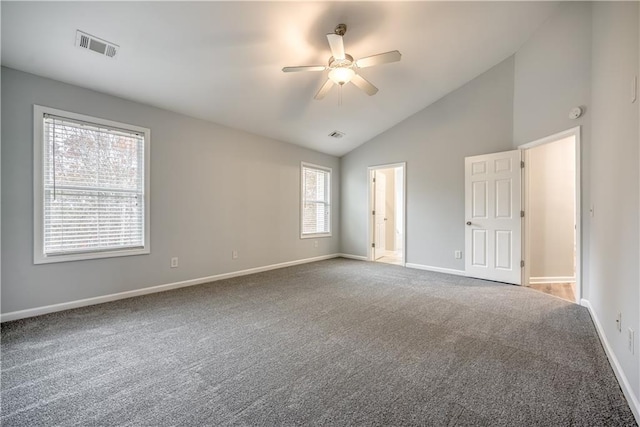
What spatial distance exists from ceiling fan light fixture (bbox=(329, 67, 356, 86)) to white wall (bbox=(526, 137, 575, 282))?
3.23m

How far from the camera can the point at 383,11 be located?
112 inches

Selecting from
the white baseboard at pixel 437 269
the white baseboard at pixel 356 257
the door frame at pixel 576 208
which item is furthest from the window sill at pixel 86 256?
the door frame at pixel 576 208

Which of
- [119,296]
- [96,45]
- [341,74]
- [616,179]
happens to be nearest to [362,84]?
[341,74]

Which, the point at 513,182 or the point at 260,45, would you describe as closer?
the point at 260,45

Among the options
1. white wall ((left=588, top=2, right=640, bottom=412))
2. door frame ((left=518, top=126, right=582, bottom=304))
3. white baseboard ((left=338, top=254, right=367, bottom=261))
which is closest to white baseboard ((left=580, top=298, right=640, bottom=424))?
white wall ((left=588, top=2, right=640, bottom=412))

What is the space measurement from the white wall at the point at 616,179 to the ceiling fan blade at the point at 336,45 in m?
1.99

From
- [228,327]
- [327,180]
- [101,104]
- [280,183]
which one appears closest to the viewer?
[228,327]

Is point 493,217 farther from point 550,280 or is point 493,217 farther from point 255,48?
point 255,48

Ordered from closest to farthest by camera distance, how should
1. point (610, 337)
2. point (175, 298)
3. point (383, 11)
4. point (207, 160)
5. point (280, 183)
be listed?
point (610, 337), point (383, 11), point (175, 298), point (207, 160), point (280, 183)

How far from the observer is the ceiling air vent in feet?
8.00

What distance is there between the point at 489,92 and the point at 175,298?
5486 mm

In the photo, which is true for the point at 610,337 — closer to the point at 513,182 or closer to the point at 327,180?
the point at 513,182

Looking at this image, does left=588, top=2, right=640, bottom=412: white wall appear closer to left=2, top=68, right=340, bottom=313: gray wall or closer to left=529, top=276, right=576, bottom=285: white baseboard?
left=529, top=276, right=576, bottom=285: white baseboard

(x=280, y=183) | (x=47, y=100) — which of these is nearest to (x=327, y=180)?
(x=280, y=183)
